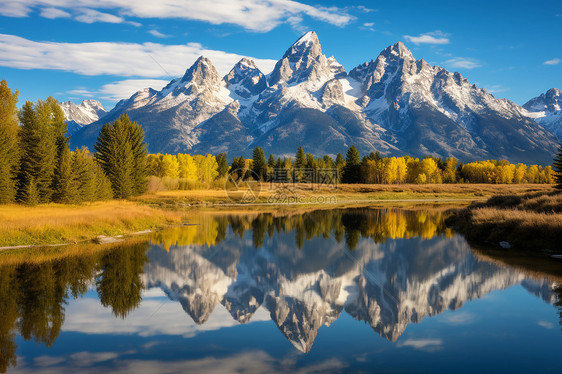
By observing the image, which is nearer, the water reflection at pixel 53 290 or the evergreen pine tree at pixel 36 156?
the water reflection at pixel 53 290

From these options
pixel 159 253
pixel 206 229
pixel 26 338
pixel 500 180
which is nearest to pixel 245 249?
pixel 159 253

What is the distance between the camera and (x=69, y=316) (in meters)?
14.6

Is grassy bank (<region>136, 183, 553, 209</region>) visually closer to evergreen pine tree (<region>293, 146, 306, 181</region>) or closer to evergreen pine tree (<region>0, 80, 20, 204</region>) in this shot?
evergreen pine tree (<region>293, 146, 306, 181</region>)

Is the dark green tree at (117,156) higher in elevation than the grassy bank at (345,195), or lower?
higher

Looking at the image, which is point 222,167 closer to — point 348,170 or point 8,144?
point 348,170

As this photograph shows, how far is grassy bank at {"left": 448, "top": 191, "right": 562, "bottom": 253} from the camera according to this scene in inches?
→ 1054

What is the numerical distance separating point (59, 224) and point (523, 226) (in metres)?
32.0

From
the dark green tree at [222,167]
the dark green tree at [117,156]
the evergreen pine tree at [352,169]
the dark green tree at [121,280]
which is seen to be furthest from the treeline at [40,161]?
the evergreen pine tree at [352,169]

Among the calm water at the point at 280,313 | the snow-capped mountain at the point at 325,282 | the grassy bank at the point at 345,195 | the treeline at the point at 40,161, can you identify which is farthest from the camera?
the grassy bank at the point at 345,195

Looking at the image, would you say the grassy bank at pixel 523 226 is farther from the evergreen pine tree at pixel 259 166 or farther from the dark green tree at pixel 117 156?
the evergreen pine tree at pixel 259 166

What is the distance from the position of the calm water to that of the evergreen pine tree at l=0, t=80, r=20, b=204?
20918 millimetres

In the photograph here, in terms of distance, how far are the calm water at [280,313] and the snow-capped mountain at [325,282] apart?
9 cm

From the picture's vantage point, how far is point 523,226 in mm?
29172

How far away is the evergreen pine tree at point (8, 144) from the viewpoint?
41031mm
